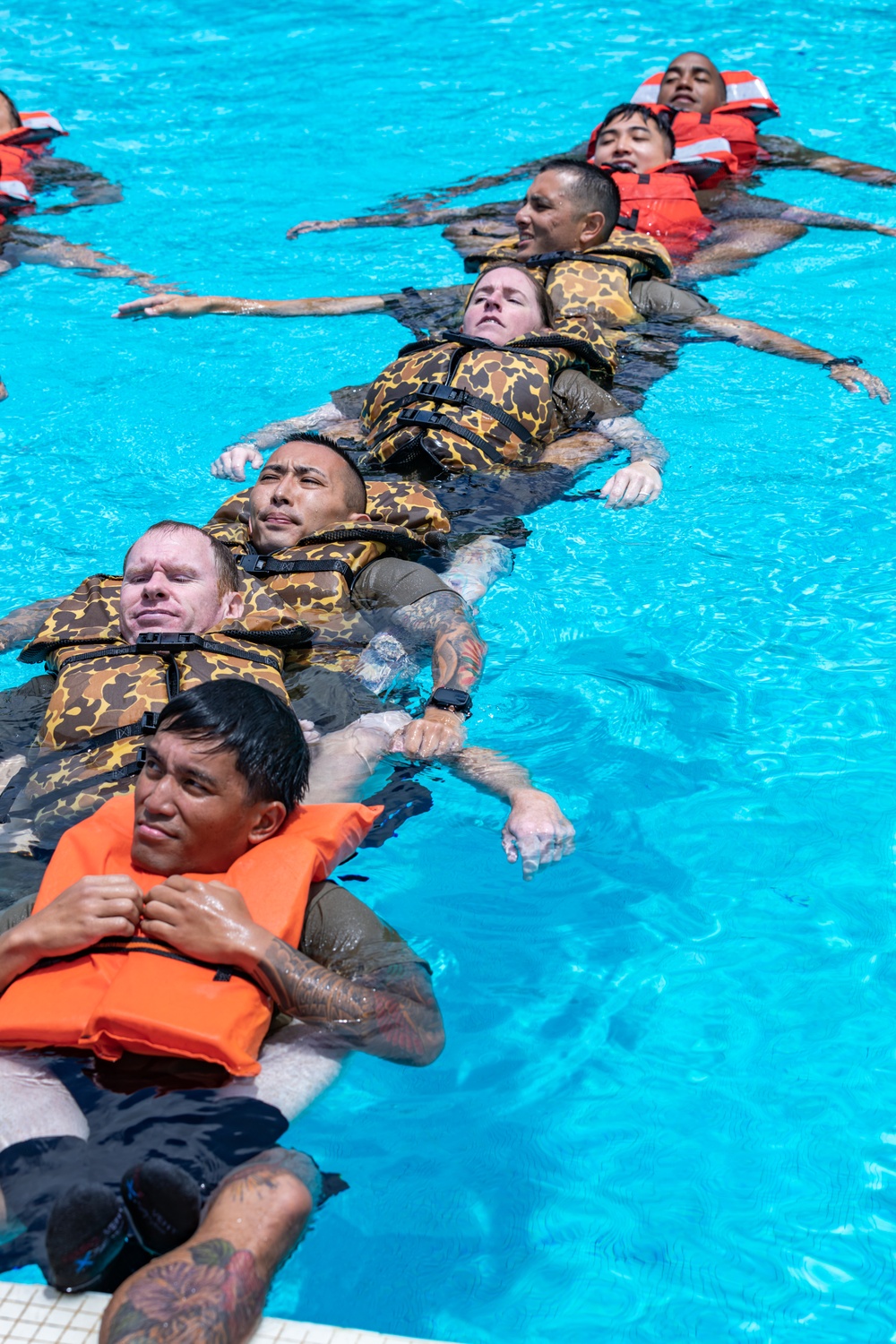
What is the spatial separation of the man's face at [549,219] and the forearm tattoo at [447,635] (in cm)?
377

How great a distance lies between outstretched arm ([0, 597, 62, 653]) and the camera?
4.74 meters

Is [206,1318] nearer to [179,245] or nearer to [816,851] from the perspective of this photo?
[816,851]

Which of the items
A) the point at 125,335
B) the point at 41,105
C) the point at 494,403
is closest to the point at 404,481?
the point at 494,403

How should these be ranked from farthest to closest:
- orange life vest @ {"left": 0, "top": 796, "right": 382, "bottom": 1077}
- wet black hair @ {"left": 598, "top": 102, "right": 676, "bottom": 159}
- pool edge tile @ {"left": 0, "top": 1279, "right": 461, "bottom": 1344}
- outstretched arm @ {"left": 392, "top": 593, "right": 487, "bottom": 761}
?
wet black hair @ {"left": 598, "top": 102, "right": 676, "bottom": 159} → outstretched arm @ {"left": 392, "top": 593, "right": 487, "bottom": 761} → orange life vest @ {"left": 0, "top": 796, "right": 382, "bottom": 1077} → pool edge tile @ {"left": 0, "top": 1279, "right": 461, "bottom": 1344}

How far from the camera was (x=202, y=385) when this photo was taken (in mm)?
7965

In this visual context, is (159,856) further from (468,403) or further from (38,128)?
(38,128)

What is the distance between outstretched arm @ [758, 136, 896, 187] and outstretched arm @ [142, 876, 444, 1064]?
932 centimetres

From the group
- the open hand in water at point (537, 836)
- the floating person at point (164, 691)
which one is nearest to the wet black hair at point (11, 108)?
the floating person at point (164, 691)

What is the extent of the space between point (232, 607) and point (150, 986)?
6.35 ft

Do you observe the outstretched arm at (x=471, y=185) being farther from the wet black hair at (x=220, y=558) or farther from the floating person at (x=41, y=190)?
the wet black hair at (x=220, y=558)

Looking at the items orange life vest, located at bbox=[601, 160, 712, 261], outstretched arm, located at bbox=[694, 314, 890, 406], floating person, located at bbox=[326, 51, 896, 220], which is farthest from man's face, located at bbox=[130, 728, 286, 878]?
floating person, located at bbox=[326, 51, 896, 220]

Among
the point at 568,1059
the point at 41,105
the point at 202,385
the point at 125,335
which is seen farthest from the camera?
the point at 41,105

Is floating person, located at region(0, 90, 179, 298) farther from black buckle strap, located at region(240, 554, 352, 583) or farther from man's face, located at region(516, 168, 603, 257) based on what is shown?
black buckle strap, located at region(240, 554, 352, 583)

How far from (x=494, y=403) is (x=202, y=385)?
2.47m
